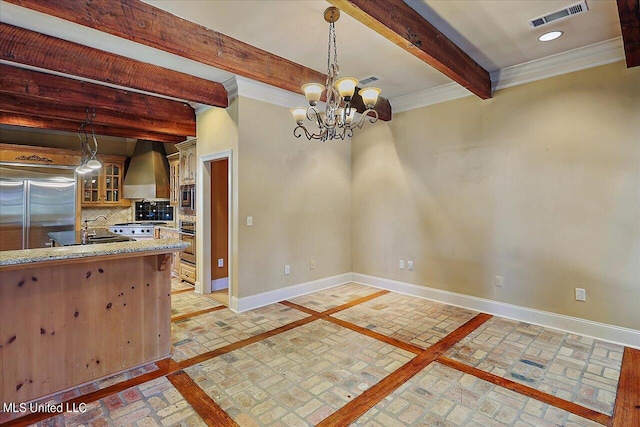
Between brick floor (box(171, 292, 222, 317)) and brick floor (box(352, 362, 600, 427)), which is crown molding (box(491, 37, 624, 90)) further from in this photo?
brick floor (box(171, 292, 222, 317))

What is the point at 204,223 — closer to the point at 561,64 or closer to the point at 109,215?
the point at 109,215

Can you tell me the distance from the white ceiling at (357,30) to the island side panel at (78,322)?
2055 mm

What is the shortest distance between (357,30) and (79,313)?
3.26 meters

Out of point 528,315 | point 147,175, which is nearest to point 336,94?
point 528,315

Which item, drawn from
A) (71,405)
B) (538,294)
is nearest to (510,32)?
(538,294)

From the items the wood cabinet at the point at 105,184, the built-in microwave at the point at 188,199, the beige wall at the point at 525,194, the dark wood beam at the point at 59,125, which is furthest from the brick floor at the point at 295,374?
the wood cabinet at the point at 105,184

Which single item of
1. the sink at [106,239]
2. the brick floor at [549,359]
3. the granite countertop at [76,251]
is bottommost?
the brick floor at [549,359]

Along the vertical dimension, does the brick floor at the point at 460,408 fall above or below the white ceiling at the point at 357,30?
below

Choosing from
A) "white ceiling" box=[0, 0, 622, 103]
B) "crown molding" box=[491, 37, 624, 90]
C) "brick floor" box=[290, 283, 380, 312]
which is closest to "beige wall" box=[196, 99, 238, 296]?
"white ceiling" box=[0, 0, 622, 103]

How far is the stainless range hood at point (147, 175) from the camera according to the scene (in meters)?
6.78

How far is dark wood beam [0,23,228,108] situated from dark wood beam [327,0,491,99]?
239cm

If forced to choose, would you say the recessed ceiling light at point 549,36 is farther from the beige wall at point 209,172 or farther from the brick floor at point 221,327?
the brick floor at point 221,327

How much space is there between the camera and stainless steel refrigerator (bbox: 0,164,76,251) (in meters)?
5.36

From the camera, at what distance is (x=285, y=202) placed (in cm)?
444
